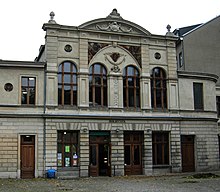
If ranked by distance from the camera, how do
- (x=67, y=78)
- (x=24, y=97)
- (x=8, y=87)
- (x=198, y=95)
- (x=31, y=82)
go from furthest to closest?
(x=198, y=95) → (x=67, y=78) → (x=31, y=82) → (x=24, y=97) → (x=8, y=87)

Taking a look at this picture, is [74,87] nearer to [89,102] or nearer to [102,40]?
[89,102]

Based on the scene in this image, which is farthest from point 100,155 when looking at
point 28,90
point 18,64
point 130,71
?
point 18,64

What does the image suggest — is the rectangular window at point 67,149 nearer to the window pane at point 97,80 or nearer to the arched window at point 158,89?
the window pane at point 97,80

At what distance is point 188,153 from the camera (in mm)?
29281

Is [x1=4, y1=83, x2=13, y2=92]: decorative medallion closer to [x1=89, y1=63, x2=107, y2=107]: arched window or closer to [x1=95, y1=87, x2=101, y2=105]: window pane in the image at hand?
[x1=89, y1=63, x2=107, y2=107]: arched window

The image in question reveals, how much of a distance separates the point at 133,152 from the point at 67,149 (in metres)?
5.08

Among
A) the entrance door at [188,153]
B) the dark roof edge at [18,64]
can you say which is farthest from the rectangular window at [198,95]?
the dark roof edge at [18,64]

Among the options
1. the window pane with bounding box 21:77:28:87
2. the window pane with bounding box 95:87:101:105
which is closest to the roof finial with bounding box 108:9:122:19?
the window pane with bounding box 95:87:101:105

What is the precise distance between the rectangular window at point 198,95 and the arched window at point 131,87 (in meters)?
5.16

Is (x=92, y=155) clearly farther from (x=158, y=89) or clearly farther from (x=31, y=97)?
(x=158, y=89)

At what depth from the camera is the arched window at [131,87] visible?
91.8 ft

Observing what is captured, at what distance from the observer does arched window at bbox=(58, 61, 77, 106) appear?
26297mm

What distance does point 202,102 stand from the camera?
30.3 m

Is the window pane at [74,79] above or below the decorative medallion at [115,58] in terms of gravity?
below
